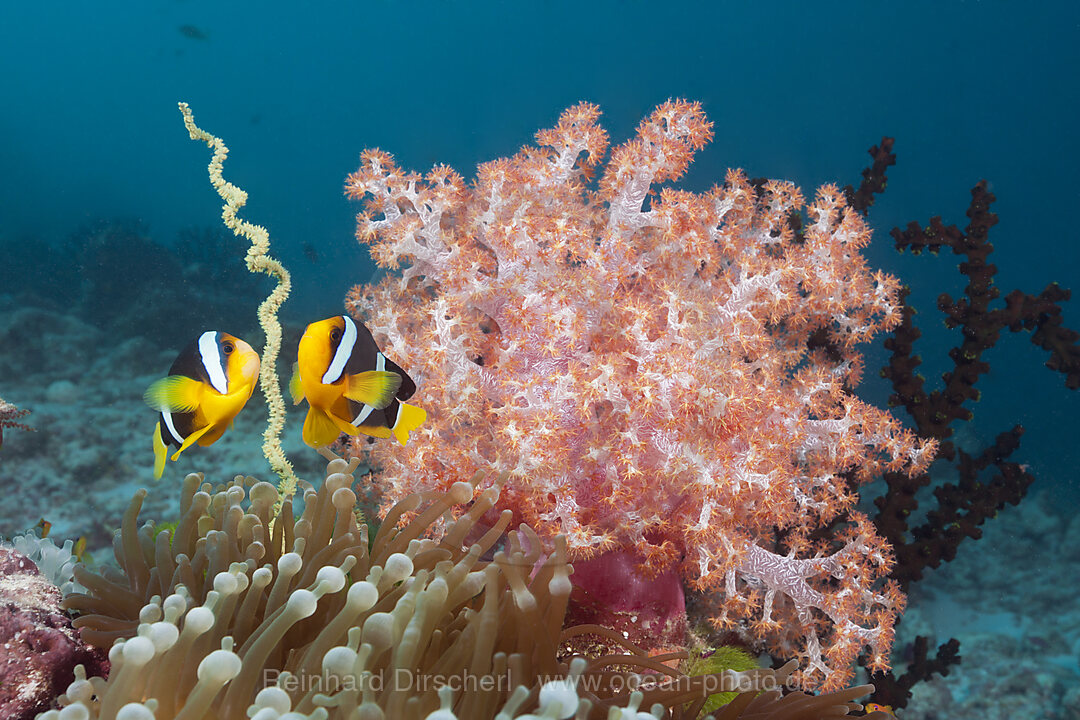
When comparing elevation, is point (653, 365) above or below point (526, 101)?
below

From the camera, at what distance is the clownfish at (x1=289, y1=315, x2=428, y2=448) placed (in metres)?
1.42

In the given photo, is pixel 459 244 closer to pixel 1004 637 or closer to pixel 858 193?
pixel 858 193

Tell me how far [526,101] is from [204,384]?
26919mm

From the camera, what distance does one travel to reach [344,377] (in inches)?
57.2

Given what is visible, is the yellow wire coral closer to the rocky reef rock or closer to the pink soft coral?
the pink soft coral

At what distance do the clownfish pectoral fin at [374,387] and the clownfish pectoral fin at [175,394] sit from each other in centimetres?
39

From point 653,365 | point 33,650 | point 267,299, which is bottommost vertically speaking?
point 33,650

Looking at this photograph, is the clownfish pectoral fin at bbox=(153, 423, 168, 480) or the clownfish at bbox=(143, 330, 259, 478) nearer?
the clownfish at bbox=(143, 330, 259, 478)

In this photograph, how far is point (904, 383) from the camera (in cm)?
349

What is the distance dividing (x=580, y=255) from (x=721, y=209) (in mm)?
881

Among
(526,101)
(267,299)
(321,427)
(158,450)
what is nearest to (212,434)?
(158,450)

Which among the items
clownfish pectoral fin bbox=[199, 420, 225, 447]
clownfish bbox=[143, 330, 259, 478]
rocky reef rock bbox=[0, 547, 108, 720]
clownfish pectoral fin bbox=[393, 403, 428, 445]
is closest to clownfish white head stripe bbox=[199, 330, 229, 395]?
clownfish bbox=[143, 330, 259, 478]

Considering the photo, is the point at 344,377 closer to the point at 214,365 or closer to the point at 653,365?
the point at 214,365

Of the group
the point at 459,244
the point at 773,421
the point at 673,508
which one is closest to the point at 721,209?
the point at 773,421
